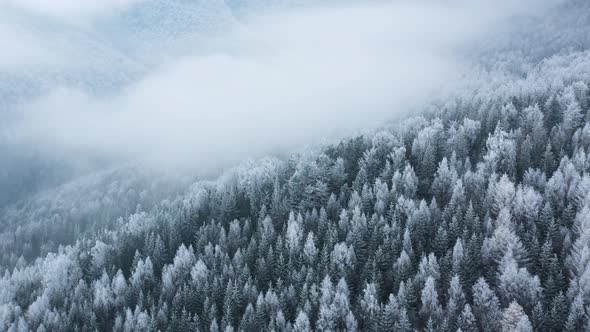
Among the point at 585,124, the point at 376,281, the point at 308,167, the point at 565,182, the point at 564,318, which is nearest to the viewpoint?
the point at 564,318

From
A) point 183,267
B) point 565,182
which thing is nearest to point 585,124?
point 565,182

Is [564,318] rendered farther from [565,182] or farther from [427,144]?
[427,144]

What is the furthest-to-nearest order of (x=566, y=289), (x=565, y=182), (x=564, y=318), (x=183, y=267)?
(x=183, y=267) → (x=565, y=182) → (x=566, y=289) → (x=564, y=318)

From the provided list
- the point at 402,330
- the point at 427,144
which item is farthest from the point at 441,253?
the point at 427,144

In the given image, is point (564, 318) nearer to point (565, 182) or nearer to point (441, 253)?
point (441, 253)

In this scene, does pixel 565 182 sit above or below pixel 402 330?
above

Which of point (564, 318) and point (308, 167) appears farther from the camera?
point (308, 167)
